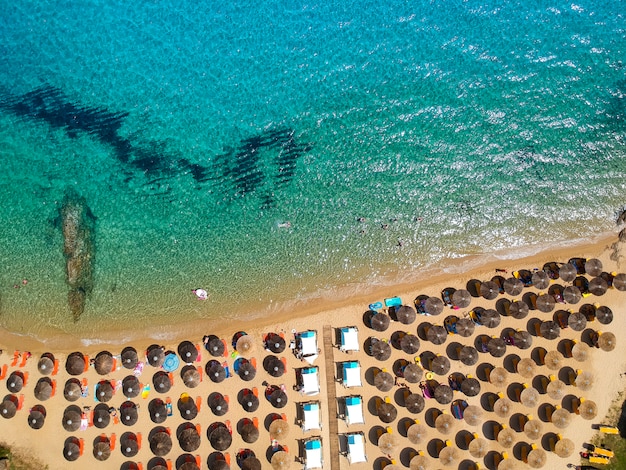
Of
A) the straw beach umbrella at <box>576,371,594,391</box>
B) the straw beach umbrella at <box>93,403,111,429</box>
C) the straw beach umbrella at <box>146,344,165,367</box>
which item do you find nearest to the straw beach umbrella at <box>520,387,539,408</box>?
the straw beach umbrella at <box>576,371,594,391</box>

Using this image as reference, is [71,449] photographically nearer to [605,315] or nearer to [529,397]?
[529,397]

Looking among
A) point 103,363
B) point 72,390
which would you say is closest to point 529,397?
point 103,363

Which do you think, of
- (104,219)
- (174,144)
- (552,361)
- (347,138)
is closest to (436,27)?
(347,138)

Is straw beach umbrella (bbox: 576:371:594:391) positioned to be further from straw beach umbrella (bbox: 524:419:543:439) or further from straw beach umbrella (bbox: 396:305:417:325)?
straw beach umbrella (bbox: 396:305:417:325)

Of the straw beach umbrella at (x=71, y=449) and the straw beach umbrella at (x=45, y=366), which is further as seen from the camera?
the straw beach umbrella at (x=45, y=366)

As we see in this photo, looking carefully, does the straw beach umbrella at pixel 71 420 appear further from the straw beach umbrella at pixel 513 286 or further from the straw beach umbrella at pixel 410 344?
the straw beach umbrella at pixel 513 286

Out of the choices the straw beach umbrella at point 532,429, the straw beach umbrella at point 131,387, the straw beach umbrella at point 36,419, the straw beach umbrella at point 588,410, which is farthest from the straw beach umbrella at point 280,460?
the straw beach umbrella at point 588,410

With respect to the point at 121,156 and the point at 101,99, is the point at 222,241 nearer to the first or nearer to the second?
the point at 121,156
